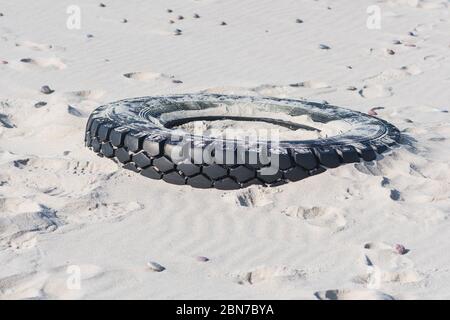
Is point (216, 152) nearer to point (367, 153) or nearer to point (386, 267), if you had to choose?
point (367, 153)

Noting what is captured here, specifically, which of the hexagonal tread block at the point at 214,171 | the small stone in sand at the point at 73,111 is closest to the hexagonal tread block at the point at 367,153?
the hexagonal tread block at the point at 214,171

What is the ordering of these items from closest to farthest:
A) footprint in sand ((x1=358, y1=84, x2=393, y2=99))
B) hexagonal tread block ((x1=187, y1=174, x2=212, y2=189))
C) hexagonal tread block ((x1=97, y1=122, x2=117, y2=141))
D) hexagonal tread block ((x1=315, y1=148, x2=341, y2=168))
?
hexagonal tread block ((x1=187, y1=174, x2=212, y2=189)) < hexagonal tread block ((x1=315, y1=148, x2=341, y2=168)) < hexagonal tread block ((x1=97, y1=122, x2=117, y2=141)) < footprint in sand ((x1=358, y1=84, x2=393, y2=99))

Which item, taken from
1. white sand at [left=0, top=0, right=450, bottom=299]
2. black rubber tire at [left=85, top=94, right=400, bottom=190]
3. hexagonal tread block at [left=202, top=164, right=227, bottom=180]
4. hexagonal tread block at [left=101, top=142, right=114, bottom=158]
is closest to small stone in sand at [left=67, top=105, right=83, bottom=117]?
white sand at [left=0, top=0, right=450, bottom=299]

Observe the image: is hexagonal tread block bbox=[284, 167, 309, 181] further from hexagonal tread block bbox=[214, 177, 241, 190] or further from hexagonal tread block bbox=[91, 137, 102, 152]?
hexagonal tread block bbox=[91, 137, 102, 152]

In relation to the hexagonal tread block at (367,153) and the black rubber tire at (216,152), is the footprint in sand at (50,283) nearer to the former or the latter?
the black rubber tire at (216,152)

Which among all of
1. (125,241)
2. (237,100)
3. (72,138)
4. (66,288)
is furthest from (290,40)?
(66,288)

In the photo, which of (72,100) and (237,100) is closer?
(237,100)
